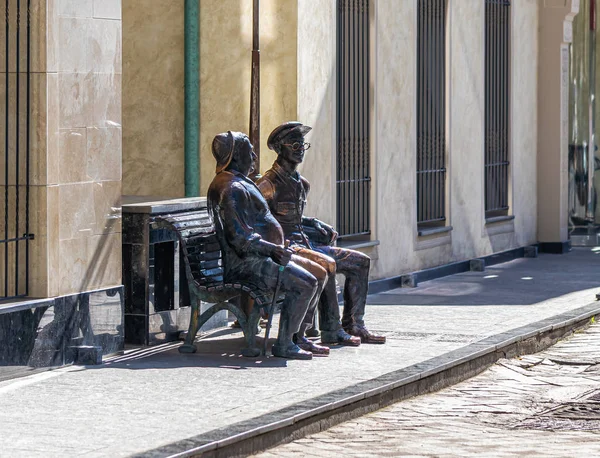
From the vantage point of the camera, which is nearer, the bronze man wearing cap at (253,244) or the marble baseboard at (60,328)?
the marble baseboard at (60,328)

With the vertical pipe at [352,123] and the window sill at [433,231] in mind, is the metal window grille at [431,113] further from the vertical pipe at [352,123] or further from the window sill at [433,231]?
the vertical pipe at [352,123]

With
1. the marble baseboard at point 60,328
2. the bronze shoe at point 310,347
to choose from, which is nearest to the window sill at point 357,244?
the bronze shoe at point 310,347

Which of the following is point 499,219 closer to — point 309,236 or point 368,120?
point 368,120

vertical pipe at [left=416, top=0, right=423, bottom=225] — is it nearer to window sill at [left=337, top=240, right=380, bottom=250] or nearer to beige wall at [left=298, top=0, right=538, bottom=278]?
beige wall at [left=298, top=0, right=538, bottom=278]

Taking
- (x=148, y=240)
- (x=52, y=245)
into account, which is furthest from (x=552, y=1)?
(x=52, y=245)

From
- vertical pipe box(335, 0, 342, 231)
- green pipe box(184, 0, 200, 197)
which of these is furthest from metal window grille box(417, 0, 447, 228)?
green pipe box(184, 0, 200, 197)

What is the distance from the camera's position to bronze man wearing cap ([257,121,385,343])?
35.2ft

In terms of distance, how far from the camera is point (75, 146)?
10055 mm

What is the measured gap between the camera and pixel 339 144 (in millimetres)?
14906

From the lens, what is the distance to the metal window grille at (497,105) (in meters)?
18.8

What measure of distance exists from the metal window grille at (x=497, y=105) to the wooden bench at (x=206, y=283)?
27.7 ft

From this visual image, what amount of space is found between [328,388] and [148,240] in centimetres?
255

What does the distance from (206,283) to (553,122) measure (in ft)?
35.9

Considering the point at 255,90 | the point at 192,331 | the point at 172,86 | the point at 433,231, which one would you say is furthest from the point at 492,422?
the point at 433,231
